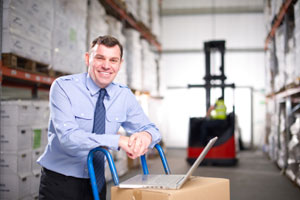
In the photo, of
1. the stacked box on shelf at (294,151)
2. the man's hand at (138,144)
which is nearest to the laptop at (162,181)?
the man's hand at (138,144)

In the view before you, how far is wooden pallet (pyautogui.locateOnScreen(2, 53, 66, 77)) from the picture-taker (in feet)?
10.9

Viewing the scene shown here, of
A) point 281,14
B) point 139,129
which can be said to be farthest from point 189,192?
point 281,14

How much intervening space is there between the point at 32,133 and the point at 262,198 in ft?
10.4

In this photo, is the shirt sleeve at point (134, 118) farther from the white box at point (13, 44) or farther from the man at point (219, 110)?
the man at point (219, 110)

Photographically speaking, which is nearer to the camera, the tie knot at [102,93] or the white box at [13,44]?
the tie knot at [102,93]

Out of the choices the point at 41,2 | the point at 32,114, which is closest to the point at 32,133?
the point at 32,114

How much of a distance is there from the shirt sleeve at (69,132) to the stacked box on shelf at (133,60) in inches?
206

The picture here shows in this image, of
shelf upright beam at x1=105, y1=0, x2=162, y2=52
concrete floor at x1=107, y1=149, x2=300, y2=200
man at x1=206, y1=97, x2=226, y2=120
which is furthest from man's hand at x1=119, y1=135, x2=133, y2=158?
man at x1=206, y1=97, x2=226, y2=120

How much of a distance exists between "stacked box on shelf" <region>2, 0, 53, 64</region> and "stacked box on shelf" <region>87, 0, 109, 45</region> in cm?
129

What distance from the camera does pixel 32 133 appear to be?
363cm

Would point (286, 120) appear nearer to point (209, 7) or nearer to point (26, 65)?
point (26, 65)

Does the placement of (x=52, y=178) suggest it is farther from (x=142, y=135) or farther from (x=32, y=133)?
(x=32, y=133)

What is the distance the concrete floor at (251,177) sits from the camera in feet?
15.4

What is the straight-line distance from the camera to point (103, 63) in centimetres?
191
